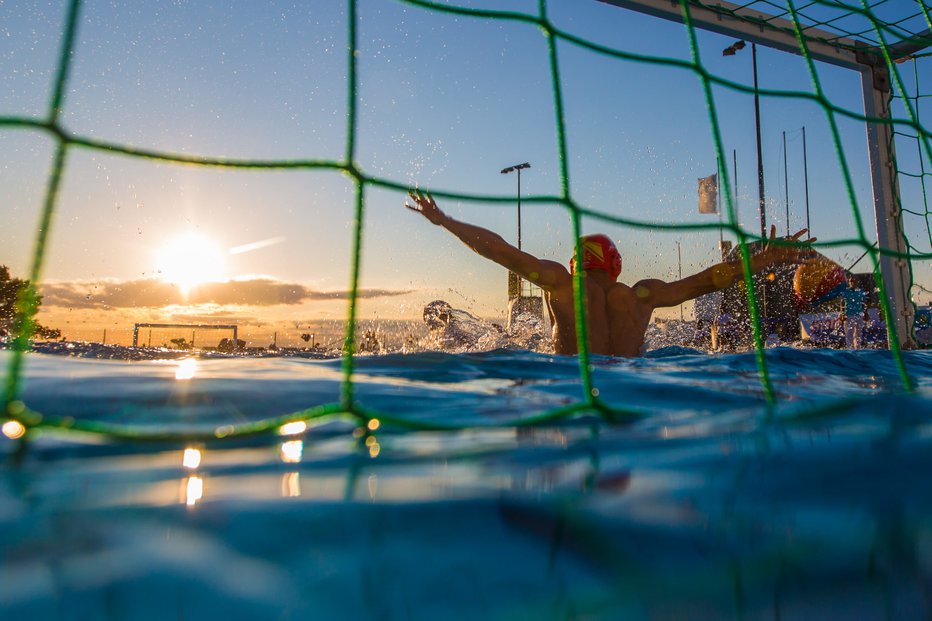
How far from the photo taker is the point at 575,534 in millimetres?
666

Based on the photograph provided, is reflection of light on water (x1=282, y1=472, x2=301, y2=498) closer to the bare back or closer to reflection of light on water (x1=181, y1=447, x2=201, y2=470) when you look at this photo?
reflection of light on water (x1=181, y1=447, x2=201, y2=470)

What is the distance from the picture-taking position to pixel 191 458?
1.01 m

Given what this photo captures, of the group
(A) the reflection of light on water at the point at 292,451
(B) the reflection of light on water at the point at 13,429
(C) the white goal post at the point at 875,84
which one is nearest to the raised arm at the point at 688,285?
(C) the white goal post at the point at 875,84

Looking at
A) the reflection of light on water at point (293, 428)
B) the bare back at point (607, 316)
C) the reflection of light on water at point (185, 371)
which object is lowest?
the reflection of light on water at point (293, 428)

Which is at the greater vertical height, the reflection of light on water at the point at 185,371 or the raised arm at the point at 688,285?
the raised arm at the point at 688,285

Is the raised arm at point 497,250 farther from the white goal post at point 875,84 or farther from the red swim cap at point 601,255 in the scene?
the white goal post at point 875,84

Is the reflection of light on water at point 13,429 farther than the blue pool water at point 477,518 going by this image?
Yes

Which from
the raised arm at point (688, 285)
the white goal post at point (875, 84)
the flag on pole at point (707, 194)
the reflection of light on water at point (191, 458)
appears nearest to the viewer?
the reflection of light on water at point (191, 458)

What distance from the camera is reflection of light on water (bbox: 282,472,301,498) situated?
80cm

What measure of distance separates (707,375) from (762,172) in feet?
47.8

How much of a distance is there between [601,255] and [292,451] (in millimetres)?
3286

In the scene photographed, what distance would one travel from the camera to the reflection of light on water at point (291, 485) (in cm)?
80

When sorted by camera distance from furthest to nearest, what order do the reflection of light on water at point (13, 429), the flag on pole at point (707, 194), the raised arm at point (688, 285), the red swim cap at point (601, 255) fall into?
1. the flag on pole at point (707, 194)
2. the red swim cap at point (601, 255)
3. the raised arm at point (688, 285)
4. the reflection of light on water at point (13, 429)

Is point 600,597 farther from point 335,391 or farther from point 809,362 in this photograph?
point 809,362
